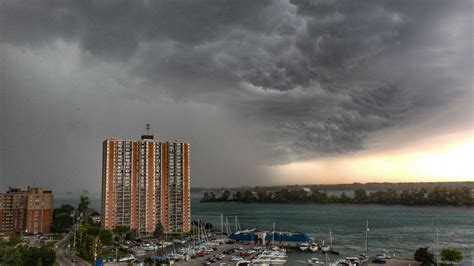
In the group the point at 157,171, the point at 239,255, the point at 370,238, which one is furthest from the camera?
the point at 370,238

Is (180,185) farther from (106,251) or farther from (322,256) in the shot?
(322,256)

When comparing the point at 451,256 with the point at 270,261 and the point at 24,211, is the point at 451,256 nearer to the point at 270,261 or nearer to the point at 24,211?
the point at 270,261

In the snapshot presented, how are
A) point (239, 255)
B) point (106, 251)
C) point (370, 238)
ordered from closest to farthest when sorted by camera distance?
point (239, 255), point (106, 251), point (370, 238)

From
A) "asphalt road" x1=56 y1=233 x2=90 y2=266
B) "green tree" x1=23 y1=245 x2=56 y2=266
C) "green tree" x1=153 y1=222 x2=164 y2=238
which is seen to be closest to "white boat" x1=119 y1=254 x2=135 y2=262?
"asphalt road" x1=56 y1=233 x2=90 y2=266

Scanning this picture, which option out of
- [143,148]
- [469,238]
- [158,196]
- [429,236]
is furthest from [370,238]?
[143,148]

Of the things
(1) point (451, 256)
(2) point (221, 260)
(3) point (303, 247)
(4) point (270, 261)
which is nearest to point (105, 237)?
(2) point (221, 260)

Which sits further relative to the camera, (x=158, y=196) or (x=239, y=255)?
(x=158, y=196)

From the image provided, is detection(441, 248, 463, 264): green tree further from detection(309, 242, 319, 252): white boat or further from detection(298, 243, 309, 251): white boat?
detection(298, 243, 309, 251): white boat
